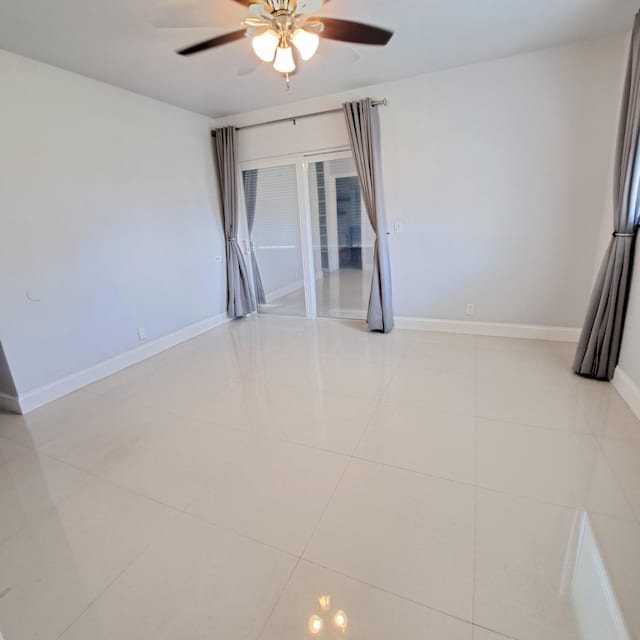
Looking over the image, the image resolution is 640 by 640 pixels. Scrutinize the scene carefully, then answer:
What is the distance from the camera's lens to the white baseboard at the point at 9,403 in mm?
2705

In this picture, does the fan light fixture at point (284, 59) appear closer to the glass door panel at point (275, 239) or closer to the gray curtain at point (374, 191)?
the gray curtain at point (374, 191)

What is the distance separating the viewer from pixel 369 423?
230 centimetres

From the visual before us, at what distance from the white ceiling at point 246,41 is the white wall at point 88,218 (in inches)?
Result: 11.9

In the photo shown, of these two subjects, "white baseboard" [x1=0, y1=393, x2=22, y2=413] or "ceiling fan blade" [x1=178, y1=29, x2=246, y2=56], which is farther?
"white baseboard" [x1=0, y1=393, x2=22, y2=413]

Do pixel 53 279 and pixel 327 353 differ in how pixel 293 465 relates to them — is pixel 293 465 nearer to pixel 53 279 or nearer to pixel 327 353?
pixel 327 353

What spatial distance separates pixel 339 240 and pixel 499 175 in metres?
1.81

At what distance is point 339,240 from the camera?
4.31 meters

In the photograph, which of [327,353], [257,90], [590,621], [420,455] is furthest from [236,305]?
[590,621]

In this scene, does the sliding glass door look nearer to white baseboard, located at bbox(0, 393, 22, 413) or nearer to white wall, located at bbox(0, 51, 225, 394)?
white wall, located at bbox(0, 51, 225, 394)

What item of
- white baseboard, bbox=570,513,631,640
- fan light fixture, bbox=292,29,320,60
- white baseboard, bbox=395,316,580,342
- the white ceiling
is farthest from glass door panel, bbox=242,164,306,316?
white baseboard, bbox=570,513,631,640

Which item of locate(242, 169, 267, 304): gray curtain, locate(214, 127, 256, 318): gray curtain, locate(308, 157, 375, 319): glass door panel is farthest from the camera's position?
locate(242, 169, 267, 304): gray curtain

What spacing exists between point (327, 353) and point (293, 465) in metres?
1.65

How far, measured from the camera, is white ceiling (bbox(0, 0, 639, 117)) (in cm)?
213

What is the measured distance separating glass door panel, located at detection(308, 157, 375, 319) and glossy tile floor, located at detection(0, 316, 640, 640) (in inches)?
68.1
